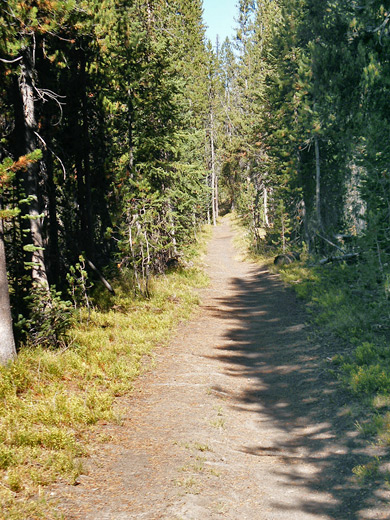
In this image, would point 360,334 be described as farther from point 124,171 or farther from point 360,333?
point 124,171

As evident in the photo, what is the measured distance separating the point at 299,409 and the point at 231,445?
187 cm

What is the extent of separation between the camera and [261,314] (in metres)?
14.4

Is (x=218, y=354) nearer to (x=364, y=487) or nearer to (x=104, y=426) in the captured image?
(x=104, y=426)

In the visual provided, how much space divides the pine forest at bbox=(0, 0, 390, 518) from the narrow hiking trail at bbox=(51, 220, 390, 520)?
1.99ft

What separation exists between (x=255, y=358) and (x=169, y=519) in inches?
259

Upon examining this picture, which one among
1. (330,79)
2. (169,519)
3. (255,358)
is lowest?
(255,358)

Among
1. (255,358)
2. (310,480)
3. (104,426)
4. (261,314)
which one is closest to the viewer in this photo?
(310,480)

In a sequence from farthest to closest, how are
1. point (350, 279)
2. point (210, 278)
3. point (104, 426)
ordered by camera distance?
point (210, 278), point (350, 279), point (104, 426)

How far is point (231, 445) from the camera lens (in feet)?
20.4

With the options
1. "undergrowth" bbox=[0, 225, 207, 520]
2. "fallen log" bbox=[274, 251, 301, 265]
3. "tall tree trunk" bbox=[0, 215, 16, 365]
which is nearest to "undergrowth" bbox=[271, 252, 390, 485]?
"undergrowth" bbox=[0, 225, 207, 520]

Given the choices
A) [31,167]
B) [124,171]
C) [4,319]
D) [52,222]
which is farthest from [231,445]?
[124,171]

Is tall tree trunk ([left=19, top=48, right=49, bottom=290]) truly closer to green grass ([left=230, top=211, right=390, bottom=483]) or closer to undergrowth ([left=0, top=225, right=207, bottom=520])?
undergrowth ([left=0, top=225, right=207, bottom=520])

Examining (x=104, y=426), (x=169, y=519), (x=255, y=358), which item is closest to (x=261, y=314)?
(x=255, y=358)

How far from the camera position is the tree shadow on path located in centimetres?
497
